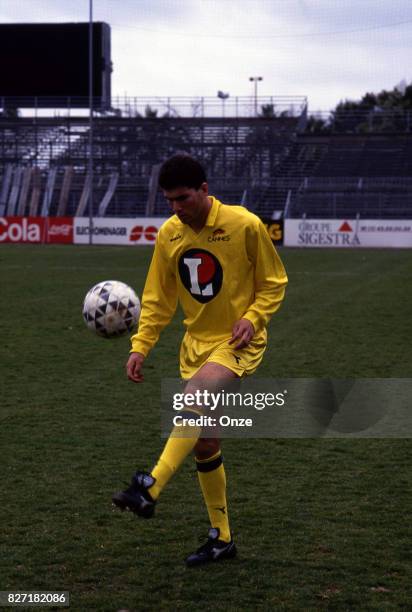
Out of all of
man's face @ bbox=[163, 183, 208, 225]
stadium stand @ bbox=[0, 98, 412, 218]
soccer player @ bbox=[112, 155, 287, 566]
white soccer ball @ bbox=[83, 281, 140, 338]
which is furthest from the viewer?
stadium stand @ bbox=[0, 98, 412, 218]

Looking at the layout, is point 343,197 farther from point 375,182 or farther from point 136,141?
point 136,141

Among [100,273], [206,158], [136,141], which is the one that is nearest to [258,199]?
[206,158]

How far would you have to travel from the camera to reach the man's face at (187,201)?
4480 mm

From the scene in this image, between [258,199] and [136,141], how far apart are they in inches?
324

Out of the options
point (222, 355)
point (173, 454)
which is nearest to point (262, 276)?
point (222, 355)

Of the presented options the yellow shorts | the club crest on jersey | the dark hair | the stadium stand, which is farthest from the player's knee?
the stadium stand

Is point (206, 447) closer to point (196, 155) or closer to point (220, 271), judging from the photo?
point (220, 271)

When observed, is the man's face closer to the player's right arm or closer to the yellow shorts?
the player's right arm

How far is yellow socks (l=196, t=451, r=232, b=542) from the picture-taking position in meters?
4.79

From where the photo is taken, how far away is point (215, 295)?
15.6 ft

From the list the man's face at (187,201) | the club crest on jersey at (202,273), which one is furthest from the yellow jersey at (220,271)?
the man's face at (187,201)

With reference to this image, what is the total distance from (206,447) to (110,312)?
217 centimetres

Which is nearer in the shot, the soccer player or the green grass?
the green grass

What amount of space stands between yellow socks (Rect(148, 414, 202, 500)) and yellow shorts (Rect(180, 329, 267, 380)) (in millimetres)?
364
